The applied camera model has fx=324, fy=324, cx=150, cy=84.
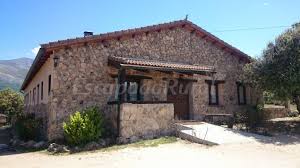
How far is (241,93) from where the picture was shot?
20.7 metres

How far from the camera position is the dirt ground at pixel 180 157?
939cm

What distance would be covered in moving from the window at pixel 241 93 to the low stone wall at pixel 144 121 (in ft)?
24.2

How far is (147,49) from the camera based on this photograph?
1723 centimetres

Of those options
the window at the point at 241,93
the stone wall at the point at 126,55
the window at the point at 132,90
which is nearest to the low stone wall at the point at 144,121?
the window at the point at 132,90

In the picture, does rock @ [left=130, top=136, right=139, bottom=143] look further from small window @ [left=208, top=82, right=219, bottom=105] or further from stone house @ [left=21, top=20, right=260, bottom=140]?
small window @ [left=208, top=82, right=219, bottom=105]

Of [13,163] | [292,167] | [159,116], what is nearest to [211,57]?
[159,116]

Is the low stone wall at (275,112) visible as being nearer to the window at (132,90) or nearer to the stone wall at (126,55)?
the stone wall at (126,55)

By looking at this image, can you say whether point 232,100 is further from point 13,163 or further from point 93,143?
point 13,163

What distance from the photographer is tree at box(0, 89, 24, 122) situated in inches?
1392

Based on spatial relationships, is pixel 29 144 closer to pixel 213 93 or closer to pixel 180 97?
pixel 180 97

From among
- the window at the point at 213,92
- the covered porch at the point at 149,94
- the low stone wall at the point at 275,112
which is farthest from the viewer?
the low stone wall at the point at 275,112

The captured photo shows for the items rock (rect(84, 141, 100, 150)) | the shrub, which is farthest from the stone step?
the shrub

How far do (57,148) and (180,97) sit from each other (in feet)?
26.0

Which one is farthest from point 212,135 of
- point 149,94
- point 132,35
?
point 132,35
